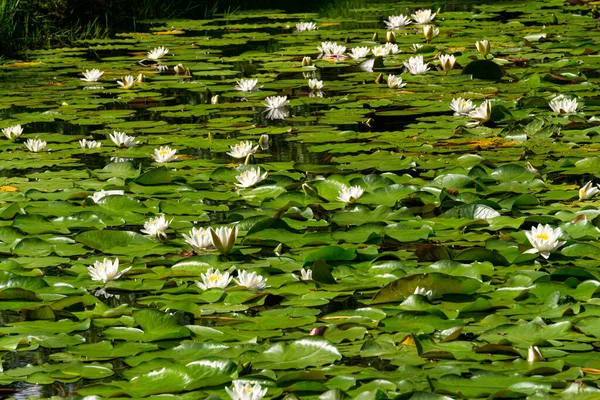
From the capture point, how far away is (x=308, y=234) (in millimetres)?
3453

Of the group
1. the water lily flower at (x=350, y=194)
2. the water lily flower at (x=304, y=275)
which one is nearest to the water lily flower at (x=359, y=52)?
the water lily flower at (x=350, y=194)

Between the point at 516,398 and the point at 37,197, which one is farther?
the point at 37,197

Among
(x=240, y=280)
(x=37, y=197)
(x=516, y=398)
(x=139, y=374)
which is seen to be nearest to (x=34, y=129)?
(x=37, y=197)

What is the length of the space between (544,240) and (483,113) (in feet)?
6.67

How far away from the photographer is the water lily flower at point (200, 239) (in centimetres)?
329

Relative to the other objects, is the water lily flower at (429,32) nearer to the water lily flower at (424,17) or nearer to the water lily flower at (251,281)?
the water lily flower at (424,17)

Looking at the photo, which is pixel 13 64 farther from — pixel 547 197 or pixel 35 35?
pixel 547 197

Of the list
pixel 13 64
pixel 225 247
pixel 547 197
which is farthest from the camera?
pixel 13 64

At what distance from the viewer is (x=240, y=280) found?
2.95 m

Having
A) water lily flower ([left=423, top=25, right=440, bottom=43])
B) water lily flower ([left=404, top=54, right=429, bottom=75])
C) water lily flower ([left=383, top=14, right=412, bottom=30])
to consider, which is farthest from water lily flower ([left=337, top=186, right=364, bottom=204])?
water lily flower ([left=383, top=14, right=412, bottom=30])

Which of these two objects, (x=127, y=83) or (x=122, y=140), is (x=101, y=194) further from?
(x=127, y=83)

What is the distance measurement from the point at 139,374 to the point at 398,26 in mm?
6812

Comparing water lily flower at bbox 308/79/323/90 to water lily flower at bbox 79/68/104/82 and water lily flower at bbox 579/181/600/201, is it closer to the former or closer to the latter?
water lily flower at bbox 79/68/104/82

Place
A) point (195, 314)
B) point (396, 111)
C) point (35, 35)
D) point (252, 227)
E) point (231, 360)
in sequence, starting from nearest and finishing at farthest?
point (231, 360)
point (195, 314)
point (252, 227)
point (396, 111)
point (35, 35)
